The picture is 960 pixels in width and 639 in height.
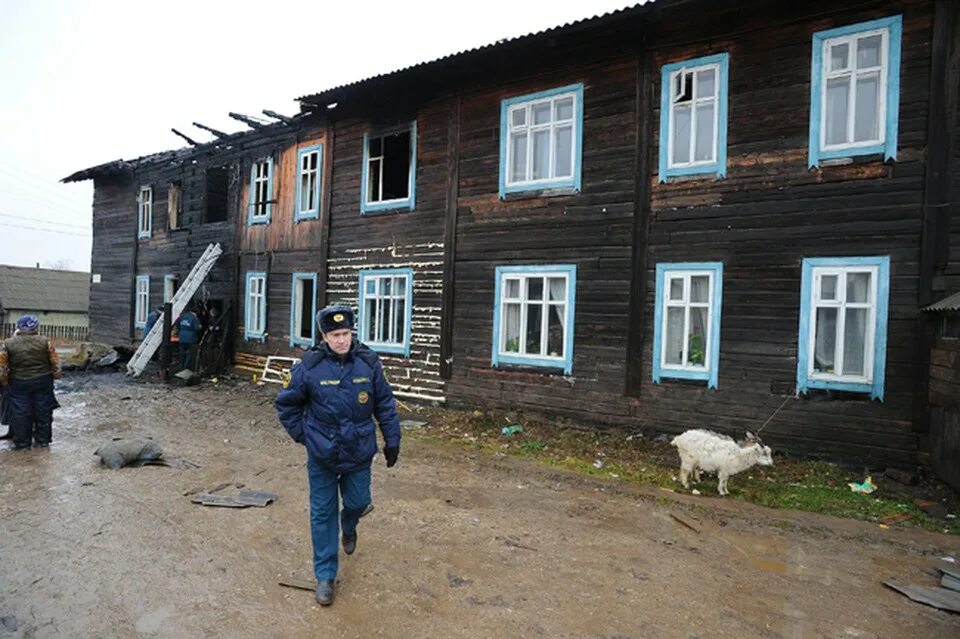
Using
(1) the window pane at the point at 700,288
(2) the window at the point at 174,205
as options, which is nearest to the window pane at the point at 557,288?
(1) the window pane at the point at 700,288

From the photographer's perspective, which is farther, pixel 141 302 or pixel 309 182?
pixel 141 302

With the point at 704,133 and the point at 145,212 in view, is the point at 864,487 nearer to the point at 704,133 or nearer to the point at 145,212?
the point at 704,133

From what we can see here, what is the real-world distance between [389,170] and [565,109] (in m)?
5.02

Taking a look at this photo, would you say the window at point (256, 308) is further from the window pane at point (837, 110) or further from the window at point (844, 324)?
the window pane at point (837, 110)

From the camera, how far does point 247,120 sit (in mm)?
14734

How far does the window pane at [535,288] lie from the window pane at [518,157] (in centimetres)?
191

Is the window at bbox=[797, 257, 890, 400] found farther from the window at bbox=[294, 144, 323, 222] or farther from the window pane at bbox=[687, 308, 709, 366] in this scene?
the window at bbox=[294, 144, 323, 222]

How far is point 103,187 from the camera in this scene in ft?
68.8

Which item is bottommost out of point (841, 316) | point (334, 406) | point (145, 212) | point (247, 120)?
point (334, 406)

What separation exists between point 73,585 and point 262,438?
517 centimetres

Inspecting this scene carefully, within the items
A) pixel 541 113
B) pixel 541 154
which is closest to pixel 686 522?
pixel 541 154

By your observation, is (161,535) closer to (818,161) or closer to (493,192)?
(493,192)

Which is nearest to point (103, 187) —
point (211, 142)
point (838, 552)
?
point (211, 142)

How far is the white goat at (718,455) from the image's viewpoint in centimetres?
625
